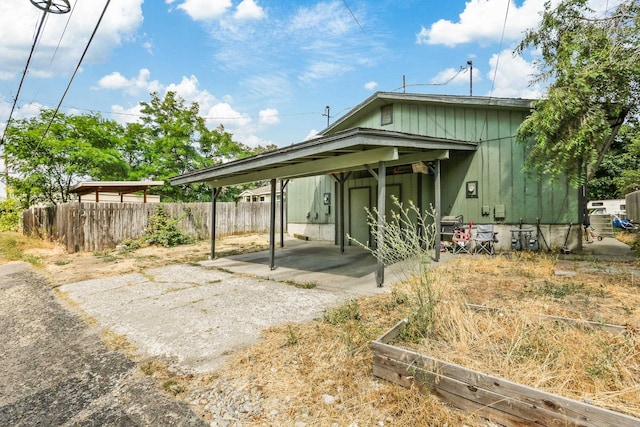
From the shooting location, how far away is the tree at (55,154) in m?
12.2

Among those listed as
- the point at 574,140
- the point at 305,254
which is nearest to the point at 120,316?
the point at 305,254

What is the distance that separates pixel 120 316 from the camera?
13.5 ft

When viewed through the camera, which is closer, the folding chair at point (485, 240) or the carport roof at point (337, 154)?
the carport roof at point (337, 154)

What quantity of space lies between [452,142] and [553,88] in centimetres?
212

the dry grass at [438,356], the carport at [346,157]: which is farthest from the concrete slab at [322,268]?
the dry grass at [438,356]

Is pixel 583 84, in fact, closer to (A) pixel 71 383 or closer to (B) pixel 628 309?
(B) pixel 628 309

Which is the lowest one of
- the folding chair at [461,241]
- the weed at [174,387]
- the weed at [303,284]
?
the weed at [174,387]

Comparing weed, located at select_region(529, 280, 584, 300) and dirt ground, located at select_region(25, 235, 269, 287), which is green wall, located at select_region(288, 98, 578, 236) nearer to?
weed, located at select_region(529, 280, 584, 300)

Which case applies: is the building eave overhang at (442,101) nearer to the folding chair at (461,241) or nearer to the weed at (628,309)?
the folding chair at (461,241)

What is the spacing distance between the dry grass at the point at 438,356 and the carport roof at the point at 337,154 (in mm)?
2354

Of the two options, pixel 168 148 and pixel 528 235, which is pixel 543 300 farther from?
pixel 168 148

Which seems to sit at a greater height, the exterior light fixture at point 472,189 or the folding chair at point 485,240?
the exterior light fixture at point 472,189

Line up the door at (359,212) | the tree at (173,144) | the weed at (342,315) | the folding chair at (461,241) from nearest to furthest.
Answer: the weed at (342,315), the folding chair at (461,241), the door at (359,212), the tree at (173,144)

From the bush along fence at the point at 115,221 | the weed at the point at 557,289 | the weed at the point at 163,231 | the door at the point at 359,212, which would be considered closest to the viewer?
the weed at the point at 557,289
